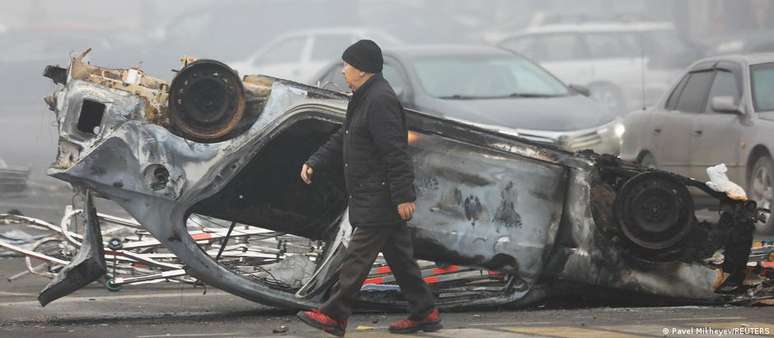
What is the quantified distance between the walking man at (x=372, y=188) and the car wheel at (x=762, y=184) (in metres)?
5.97

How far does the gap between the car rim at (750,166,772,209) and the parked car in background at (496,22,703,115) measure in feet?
46.5

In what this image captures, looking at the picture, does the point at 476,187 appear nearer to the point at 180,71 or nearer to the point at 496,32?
the point at 180,71

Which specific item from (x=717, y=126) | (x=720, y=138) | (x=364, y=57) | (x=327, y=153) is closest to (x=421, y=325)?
(x=327, y=153)

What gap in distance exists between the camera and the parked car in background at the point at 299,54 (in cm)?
2889

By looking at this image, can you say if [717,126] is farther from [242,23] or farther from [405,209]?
[242,23]

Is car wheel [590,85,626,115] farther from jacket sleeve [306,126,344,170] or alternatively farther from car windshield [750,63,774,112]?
jacket sleeve [306,126,344,170]

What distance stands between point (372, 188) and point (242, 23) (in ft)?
103

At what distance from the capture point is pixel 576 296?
29.2 ft

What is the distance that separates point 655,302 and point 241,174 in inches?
93.0

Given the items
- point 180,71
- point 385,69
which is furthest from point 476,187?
point 385,69

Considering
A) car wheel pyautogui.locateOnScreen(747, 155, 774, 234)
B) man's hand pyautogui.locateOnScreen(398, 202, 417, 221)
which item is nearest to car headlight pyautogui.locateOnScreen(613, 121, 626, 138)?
car wheel pyautogui.locateOnScreen(747, 155, 774, 234)

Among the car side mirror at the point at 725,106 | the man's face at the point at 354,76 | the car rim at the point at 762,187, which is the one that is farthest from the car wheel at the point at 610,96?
the man's face at the point at 354,76

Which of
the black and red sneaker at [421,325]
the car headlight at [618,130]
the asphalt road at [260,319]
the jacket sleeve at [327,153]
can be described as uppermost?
the jacket sleeve at [327,153]

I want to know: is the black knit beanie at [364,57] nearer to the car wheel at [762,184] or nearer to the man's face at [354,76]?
the man's face at [354,76]
